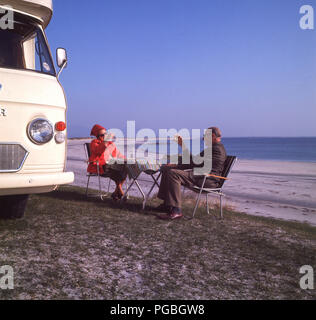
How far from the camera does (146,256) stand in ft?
11.8

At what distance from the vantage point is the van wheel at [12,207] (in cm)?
447

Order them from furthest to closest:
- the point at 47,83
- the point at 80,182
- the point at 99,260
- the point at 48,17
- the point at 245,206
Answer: the point at 80,182, the point at 245,206, the point at 48,17, the point at 47,83, the point at 99,260

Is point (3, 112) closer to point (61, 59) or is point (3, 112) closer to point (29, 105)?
point (29, 105)

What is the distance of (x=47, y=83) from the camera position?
3777 mm

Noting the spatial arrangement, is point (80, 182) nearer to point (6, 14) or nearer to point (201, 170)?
point (201, 170)

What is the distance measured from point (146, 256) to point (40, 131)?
1716 millimetres

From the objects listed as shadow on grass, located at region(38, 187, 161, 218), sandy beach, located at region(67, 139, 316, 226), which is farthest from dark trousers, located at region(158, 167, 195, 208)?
sandy beach, located at region(67, 139, 316, 226)

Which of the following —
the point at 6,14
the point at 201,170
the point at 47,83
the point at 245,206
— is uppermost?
the point at 6,14

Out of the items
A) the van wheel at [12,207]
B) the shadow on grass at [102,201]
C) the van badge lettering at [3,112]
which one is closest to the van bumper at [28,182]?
the van badge lettering at [3,112]

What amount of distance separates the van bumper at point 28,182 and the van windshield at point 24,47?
1.26 m

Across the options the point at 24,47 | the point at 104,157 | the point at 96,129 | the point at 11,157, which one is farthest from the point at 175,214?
the point at 24,47
